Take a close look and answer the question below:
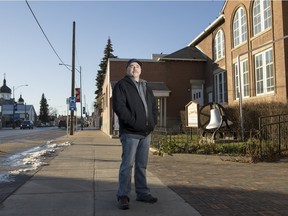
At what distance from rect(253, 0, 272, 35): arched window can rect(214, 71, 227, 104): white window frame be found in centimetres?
572

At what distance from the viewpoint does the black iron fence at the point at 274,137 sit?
11.0 metres

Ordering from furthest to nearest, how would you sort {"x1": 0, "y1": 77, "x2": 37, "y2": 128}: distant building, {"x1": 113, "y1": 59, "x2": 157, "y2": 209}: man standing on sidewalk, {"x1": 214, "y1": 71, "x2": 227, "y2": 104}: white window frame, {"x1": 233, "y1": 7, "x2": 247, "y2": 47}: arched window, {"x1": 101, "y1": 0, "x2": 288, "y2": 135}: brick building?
1. {"x1": 0, "y1": 77, "x2": 37, "y2": 128}: distant building
2. {"x1": 214, "y1": 71, "x2": 227, "y2": 104}: white window frame
3. {"x1": 233, "y1": 7, "x2": 247, "y2": 47}: arched window
4. {"x1": 101, "y1": 0, "x2": 288, "y2": 135}: brick building
5. {"x1": 113, "y1": 59, "x2": 157, "y2": 209}: man standing on sidewalk

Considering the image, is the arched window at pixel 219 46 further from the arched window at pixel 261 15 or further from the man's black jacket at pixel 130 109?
the man's black jacket at pixel 130 109

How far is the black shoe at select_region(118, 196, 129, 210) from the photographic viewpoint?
5.20 m

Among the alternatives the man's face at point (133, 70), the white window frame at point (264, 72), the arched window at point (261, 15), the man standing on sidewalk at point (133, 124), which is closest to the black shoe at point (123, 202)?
the man standing on sidewalk at point (133, 124)

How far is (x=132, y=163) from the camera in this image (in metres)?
5.43

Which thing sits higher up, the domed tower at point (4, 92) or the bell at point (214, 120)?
the domed tower at point (4, 92)

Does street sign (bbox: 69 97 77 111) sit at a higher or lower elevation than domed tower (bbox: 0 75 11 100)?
lower

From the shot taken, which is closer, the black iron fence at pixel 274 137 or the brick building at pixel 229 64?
the black iron fence at pixel 274 137

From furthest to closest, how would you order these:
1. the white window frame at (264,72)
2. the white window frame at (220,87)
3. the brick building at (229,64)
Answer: the white window frame at (220,87) < the white window frame at (264,72) < the brick building at (229,64)

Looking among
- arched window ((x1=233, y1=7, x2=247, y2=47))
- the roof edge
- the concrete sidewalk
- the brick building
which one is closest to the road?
the brick building

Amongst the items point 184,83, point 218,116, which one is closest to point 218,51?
point 184,83

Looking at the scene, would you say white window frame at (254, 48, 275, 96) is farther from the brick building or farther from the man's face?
the man's face

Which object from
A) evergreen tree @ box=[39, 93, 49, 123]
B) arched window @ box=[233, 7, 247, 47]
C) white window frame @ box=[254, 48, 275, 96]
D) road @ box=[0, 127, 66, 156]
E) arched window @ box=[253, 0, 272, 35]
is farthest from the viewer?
evergreen tree @ box=[39, 93, 49, 123]
